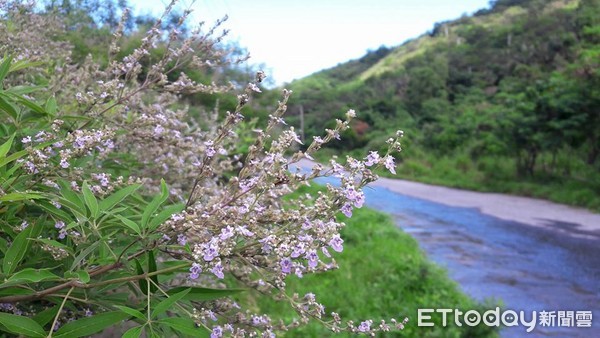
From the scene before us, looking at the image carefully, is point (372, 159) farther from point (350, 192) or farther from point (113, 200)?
point (113, 200)

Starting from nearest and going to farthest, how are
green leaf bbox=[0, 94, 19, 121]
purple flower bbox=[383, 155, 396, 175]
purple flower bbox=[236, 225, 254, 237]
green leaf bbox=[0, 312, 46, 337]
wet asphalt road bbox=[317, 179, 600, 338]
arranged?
green leaf bbox=[0, 312, 46, 337], purple flower bbox=[236, 225, 254, 237], purple flower bbox=[383, 155, 396, 175], green leaf bbox=[0, 94, 19, 121], wet asphalt road bbox=[317, 179, 600, 338]

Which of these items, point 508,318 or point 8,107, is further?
point 508,318

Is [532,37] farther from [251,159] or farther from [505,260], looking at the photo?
[251,159]

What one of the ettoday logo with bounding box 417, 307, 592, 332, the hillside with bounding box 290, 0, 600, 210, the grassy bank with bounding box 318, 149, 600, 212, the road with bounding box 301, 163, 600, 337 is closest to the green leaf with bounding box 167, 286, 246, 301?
the hillside with bounding box 290, 0, 600, 210

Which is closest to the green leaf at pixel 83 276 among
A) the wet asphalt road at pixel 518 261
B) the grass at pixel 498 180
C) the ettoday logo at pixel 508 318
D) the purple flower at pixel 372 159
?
the purple flower at pixel 372 159

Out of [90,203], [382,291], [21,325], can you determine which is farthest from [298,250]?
[382,291]

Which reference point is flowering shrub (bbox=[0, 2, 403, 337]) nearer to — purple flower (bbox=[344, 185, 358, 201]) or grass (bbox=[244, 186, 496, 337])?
purple flower (bbox=[344, 185, 358, 201])

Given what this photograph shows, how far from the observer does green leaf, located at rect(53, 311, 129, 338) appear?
1102 mm

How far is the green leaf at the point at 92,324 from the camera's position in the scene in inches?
43.4

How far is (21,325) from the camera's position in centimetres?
109

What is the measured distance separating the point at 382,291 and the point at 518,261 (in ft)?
11.7

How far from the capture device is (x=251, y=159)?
1414mm

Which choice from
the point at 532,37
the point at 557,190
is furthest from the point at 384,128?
the point at 557,190

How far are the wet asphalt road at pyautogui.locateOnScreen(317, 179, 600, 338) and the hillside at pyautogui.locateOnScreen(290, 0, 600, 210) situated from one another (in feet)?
9.46
